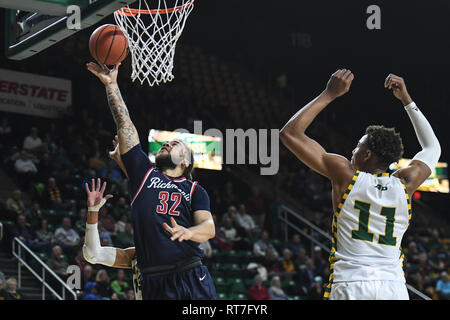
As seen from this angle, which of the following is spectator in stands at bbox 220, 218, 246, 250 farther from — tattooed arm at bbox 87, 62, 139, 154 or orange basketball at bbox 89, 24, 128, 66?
tattooed arm at bbox 87, 62, 139, 154

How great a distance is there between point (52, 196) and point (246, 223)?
13.8 feet

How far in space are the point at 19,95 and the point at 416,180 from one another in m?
13.1

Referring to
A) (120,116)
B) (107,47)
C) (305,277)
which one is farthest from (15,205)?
(120,116)

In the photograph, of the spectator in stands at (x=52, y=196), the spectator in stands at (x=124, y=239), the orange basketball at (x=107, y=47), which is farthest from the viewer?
the spectator in stands at (x=52, y=196)

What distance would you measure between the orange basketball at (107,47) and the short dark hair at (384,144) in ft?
6.51

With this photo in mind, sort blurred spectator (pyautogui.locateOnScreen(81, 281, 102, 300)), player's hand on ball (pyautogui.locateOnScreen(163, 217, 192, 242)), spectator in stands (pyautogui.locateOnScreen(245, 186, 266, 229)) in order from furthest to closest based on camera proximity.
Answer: spectator in stands (pyautogui.locateOnScreen(245, 186, 266, 229)) → blurred spectator (pyautogui.locateOnScreen(81, 281, 102, 300)) → player's hand on ball (pyautogui.locateOnScreen(163, 217, 192, 242))

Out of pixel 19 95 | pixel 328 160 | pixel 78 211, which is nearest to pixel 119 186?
pixel 78 211

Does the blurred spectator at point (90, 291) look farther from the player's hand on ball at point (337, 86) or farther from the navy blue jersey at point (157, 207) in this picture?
the player's hand on ball at point (337, 86)

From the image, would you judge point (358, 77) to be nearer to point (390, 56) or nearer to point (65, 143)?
point (390, 56)

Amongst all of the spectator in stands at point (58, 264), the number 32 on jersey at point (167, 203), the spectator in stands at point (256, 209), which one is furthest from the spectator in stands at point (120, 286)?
the number 32 on jersey at point (167, 203)

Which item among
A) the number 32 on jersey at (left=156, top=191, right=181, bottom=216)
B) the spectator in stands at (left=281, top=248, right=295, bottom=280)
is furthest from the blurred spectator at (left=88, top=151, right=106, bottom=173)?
the number 32 on jersey at (left=156, top=191, right=181, bottom=216)

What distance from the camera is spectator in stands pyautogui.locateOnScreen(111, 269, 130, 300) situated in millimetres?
10875

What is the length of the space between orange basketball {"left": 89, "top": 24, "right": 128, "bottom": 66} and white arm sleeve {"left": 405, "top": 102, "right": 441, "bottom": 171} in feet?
6.82

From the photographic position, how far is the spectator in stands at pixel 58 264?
430 inches
